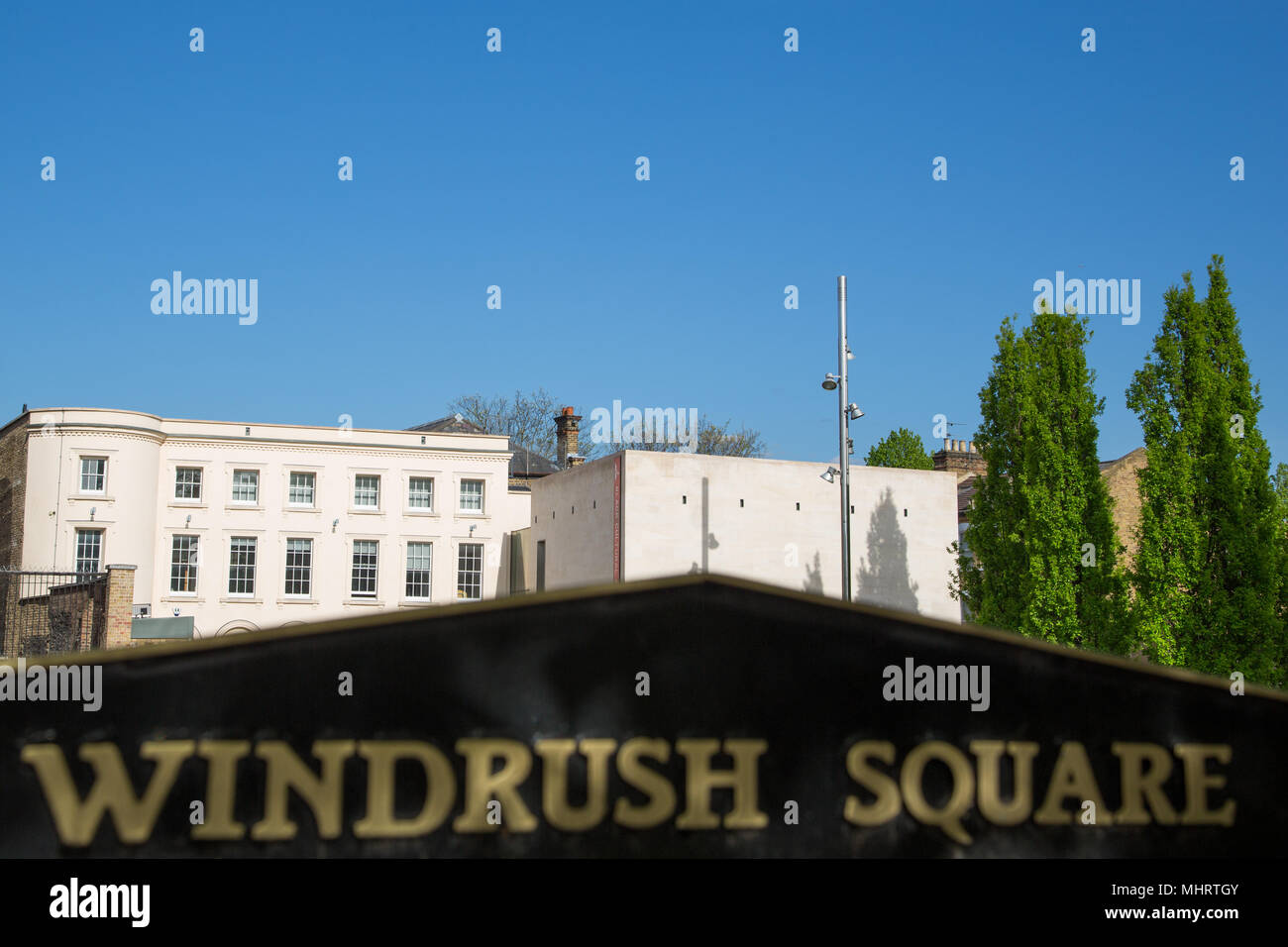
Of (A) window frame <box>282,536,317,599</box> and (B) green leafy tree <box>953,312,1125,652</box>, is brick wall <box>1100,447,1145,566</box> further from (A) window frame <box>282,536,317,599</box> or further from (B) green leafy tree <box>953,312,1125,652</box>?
(A) window frame <box>282,536,317,599</box>

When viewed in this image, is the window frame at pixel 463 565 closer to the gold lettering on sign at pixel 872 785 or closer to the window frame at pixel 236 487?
the window frame at pixel 236 487

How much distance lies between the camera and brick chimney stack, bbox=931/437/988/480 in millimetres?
53406

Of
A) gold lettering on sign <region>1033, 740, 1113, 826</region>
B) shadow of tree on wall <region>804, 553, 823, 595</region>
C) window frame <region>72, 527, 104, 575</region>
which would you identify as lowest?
gold lettering on sign <region>1033, 740, 1113, 826</region>

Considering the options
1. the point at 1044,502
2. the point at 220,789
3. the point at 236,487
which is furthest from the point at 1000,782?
the point at 236,487

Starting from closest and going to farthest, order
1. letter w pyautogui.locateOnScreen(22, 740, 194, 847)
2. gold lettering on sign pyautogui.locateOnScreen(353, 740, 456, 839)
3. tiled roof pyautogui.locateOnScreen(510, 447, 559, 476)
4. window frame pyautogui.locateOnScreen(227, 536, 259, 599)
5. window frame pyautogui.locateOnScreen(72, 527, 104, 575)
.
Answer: letter w pyautogui.locateOnScreen(22, 740, 194, 847)
gold lettering on sign pyautogui.locateOnScreen(353, 740, 456, 839)
window frame pyautogui.locateOnScreen(72, 527, 104, 575)
window frame pyautogui.locateOnScreen(227, 536, 259, 599)
tiled roof pyautogui.locateOnScreen(510, 447, 559, 476)

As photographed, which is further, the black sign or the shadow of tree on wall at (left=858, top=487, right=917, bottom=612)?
the shadow of tree on wall at (left=858, top=487, right=917, bottom=612)

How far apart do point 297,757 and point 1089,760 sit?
491 cm

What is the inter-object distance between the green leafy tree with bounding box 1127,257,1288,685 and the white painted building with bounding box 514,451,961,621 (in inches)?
543

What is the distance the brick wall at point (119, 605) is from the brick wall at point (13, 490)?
75.3 ft

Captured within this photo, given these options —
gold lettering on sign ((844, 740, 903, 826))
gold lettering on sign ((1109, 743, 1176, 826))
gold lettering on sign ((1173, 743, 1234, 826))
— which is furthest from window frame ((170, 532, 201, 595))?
gold lettering on sign ((1173, 743, 1234, 826))

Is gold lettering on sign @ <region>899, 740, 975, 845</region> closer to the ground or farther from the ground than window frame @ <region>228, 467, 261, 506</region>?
closer to the ground

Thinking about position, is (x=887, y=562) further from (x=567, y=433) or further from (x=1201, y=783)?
(x=1201, y=783)

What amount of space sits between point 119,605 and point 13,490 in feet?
85.8
